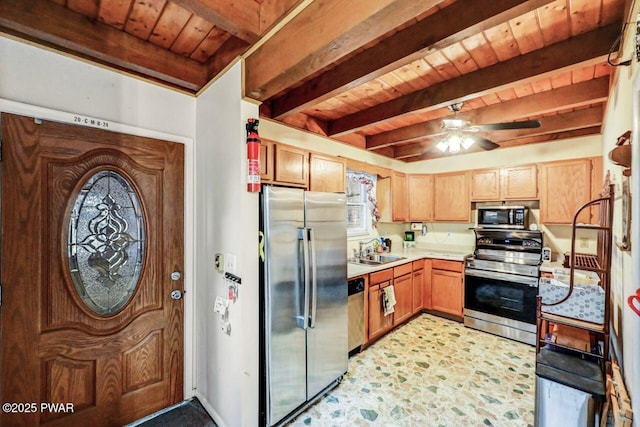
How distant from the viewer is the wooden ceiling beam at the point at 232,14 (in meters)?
1.35

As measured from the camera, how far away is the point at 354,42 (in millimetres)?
1306

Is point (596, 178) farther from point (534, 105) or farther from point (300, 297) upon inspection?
point (300, 297)

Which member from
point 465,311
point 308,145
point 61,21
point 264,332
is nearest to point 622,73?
point 308,145

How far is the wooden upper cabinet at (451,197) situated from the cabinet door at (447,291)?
87 centimetres

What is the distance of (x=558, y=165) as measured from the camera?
3357mm

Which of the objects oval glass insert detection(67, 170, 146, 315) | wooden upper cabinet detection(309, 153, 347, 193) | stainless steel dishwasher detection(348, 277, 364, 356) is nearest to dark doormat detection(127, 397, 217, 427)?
oval glass insert detection(67, 170, 146, 315)

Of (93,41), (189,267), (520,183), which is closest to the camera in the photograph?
(93,41)

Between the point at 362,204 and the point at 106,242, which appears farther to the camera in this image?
the point at 362,204

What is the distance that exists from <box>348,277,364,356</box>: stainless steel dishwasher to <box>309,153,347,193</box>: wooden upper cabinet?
1063mm

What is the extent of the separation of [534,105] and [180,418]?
3.96m

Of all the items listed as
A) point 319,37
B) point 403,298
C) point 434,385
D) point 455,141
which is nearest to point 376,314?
point 403,298

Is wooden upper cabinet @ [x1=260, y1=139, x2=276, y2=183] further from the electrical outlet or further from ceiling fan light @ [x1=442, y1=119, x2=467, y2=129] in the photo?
ceiling fan light @ [x1=442, y1=119, x2=467, y2=129]

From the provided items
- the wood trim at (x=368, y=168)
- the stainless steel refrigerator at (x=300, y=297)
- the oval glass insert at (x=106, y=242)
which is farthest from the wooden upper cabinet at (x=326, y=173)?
the oval glass insert at (x=106, y=242)

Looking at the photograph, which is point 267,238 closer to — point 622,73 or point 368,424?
point 368,424
